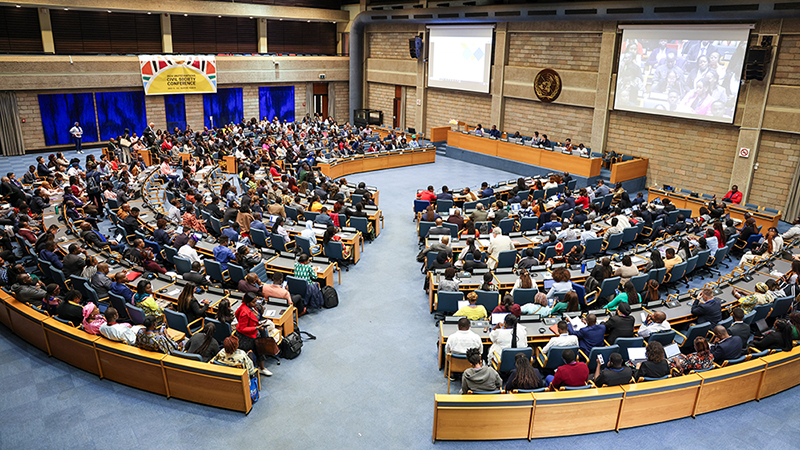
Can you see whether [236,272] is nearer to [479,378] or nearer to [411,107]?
[479,378]

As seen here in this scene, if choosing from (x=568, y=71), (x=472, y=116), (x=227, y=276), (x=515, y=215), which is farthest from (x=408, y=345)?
(x=472, y=116)

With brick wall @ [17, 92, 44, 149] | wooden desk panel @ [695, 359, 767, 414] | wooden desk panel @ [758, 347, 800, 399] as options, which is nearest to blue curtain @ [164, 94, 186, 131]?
brick wall @ [17, 92, 44, 149]

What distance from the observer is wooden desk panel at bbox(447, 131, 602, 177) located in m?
19.1

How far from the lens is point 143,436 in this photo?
A: 6469 millimetres

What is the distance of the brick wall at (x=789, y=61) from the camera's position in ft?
50.0

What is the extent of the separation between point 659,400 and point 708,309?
2565mm

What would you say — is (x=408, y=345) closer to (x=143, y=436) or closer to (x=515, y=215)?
(x=143, y=436)

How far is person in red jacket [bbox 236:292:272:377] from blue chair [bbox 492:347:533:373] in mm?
3458

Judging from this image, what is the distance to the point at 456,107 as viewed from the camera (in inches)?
1038

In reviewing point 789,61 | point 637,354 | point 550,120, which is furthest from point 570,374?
point 550,120

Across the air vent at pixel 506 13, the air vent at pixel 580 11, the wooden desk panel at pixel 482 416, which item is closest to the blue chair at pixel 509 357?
the wooden desk panel at pixel 482 416

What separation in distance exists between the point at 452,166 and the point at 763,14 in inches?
465

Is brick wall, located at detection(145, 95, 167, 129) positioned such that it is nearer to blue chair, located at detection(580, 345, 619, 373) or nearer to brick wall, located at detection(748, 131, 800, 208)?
blue chair, located at detection(580, 345, 619, 373)

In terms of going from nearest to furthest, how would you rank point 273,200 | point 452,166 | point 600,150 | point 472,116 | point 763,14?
Result: point 273,200
point 763,14
point 600,150
point 452,166
point 472,116
